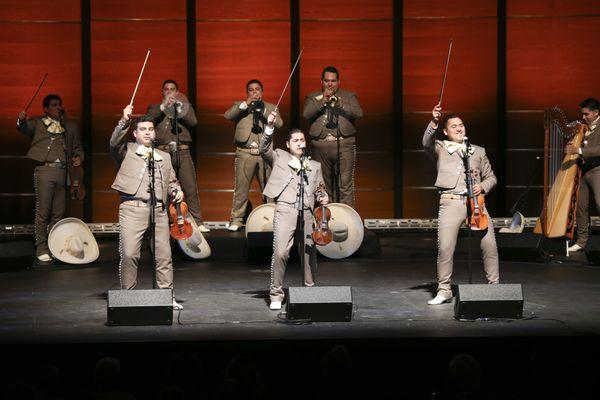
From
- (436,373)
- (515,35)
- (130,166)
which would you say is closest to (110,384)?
(436,373)

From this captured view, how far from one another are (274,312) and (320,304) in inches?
25.4

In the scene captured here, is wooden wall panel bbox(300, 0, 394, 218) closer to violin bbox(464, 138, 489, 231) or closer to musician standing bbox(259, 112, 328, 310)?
musician standing bbox(259, 112, 328, 310)

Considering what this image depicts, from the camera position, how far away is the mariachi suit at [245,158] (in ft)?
41.3

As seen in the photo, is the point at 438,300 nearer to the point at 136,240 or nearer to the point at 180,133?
the point at 136,240

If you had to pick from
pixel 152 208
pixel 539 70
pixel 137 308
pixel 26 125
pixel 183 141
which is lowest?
pixel 137 308

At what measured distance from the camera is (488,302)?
8.26 m

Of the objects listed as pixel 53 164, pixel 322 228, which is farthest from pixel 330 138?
pixel 322 228

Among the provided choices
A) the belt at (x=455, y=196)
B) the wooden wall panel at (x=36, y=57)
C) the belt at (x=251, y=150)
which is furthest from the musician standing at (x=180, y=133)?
the belt at (x=455, y=196)

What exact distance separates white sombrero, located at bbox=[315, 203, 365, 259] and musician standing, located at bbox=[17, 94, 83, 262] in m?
2.82

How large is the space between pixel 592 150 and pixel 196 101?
5.20 m

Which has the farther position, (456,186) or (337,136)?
(337,136)

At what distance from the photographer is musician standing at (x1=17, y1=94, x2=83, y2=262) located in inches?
460

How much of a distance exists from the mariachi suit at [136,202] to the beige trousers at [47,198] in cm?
303

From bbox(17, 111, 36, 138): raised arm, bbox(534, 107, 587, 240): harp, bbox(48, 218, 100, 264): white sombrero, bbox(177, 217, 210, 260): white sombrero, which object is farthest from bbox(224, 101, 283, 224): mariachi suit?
bbox(534, 107, 587, 240): harp
